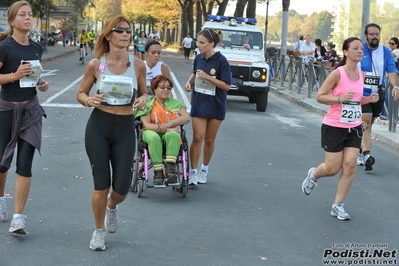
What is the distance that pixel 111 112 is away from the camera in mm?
6133

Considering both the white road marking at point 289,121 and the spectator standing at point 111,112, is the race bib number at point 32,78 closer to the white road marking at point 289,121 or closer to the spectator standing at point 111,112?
the spectator standing at point 111,112

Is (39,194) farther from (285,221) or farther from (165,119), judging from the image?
(285,221)

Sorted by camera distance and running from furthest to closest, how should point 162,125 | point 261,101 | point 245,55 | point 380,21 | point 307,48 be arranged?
point 380,21
point 307,48
point 245,55
point 261,101
point 162,125

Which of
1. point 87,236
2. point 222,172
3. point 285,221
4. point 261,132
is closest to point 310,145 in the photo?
point 261,132

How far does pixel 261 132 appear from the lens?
1524cm

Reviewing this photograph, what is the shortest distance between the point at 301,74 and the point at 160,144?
16965mm

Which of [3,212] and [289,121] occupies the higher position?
[3,212]

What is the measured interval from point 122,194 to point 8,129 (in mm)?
1301

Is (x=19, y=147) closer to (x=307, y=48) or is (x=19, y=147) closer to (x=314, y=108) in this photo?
(x=314, y=108)

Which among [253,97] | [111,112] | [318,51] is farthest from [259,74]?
[111,112]

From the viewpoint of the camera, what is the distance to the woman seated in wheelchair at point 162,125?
27.8 feet

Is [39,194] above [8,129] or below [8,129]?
below

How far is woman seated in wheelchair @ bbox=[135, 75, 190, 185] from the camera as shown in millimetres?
8469

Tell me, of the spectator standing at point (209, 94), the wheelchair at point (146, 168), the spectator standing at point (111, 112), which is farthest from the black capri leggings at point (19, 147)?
the spectator standing at point (209, 94)
